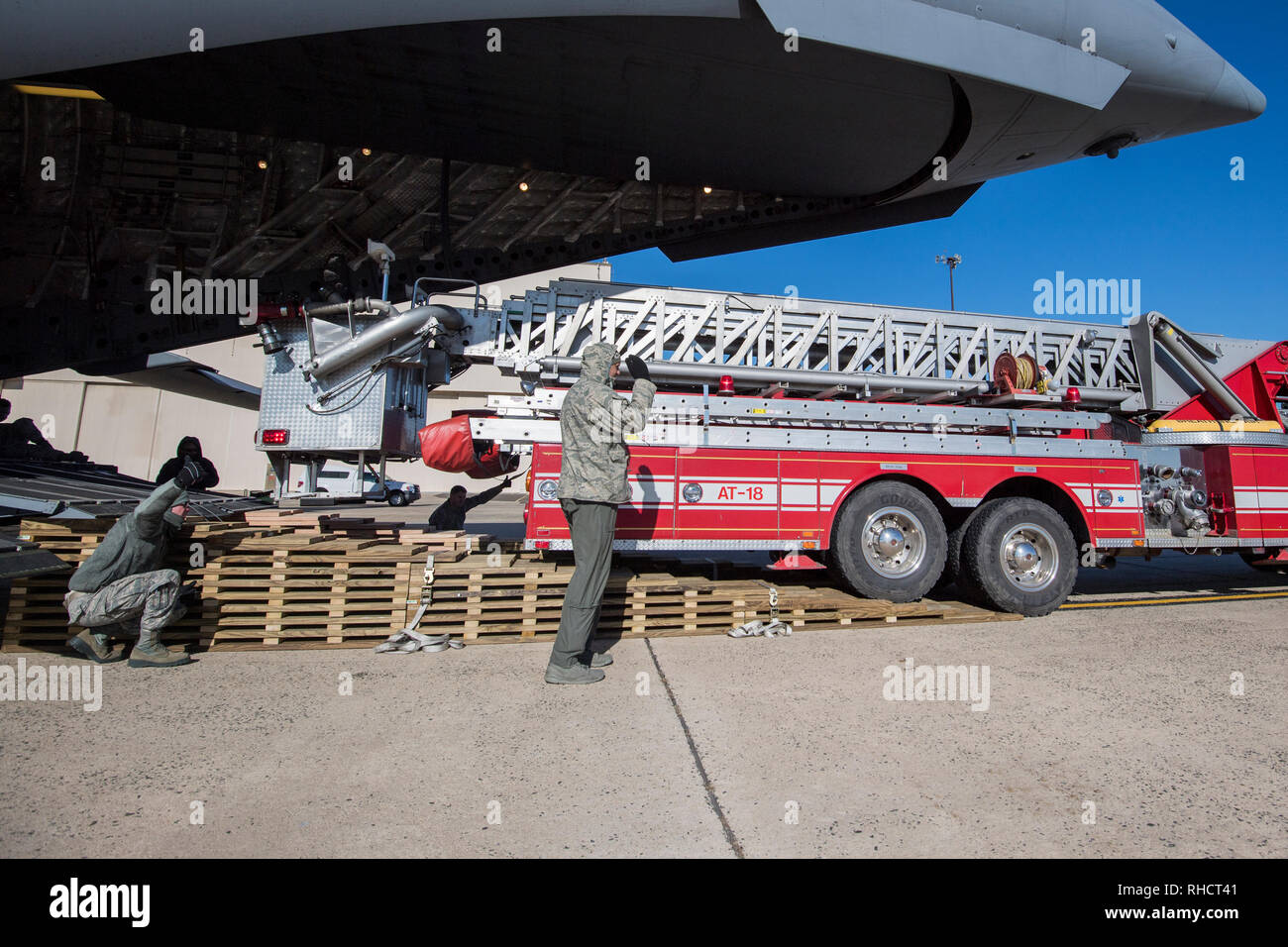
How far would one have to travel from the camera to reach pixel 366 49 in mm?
4906

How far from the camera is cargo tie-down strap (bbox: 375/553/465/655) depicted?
436cm

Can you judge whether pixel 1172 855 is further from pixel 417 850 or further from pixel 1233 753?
pixel 417 850

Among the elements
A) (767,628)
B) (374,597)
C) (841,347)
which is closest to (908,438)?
(841,347)

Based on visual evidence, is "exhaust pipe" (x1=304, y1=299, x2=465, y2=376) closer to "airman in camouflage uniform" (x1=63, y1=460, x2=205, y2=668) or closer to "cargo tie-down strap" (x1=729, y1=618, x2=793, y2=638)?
"airman in camouflage uniform" (x1=63, y1=460, x2=205, y2=668)

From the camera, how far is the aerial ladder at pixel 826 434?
207 inches

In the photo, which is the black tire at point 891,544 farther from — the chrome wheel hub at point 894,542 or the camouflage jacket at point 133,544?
the camouflage jacket at point 133,544

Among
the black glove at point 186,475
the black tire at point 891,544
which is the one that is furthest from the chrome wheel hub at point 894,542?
the black glove at point 186,475

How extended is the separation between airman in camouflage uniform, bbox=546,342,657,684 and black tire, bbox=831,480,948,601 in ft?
8.03

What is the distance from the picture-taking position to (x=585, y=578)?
3.85 meters

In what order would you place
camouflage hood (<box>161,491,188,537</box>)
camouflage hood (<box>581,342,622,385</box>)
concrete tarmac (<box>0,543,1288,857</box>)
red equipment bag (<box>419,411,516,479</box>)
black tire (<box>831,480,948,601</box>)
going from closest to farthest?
concrete tarmac (<box>0,543,1288,857</box>), camouflage hood (<box>161,491,188,537</box>), camouflage hood (<box>581,342,622,385</box>), red equipment bag (<box>419,411,516,479</box>), black tire (<box>831,480,948,601</box>)

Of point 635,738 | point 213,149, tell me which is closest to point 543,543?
point 635,738

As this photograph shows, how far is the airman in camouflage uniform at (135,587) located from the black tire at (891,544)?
16.4 feet

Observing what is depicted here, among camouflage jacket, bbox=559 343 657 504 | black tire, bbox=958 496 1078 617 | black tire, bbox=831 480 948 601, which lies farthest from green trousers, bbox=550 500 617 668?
black tire, bbox=958 496 1078 617

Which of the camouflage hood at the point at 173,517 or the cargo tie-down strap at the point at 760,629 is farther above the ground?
the camouflage hood at the point at 173,517
